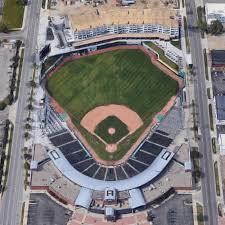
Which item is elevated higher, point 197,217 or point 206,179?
point 206,179

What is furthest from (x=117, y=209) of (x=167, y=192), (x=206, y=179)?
(x=206, y=179)

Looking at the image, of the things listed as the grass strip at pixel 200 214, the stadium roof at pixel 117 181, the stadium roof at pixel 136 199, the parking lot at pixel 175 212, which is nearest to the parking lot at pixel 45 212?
the stadium roof at pixel 117 181

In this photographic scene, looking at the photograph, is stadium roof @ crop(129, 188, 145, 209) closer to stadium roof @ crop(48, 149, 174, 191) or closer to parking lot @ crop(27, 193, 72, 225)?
stadium roof @ crop(48, 149, 174, 191)

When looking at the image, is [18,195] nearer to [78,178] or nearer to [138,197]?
[78,178]

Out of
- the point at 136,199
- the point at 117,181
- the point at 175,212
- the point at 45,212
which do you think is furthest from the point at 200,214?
the point at 45,212

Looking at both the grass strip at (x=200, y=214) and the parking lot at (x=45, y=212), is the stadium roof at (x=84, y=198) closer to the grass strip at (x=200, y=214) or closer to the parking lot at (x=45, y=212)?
the parking lot at (x=45, y=212)

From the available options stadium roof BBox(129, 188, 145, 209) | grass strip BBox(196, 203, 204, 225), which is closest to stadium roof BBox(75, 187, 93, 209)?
stadium roof BBox(129, 188, 145, 209)
